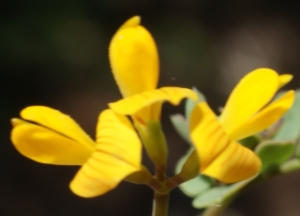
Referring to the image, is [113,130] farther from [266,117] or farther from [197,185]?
[197,185]

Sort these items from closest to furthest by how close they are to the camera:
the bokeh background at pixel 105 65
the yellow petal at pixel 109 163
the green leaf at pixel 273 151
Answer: the yellow petal at pixel 109 163, the green leaf at pixel 273 151, the bokeh background at pixel 105 65

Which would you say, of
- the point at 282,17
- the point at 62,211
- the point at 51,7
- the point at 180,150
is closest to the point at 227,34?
the point at 282,17

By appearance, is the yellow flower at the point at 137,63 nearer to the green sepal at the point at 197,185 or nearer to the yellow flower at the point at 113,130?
the yellow flower at the point at 113,130

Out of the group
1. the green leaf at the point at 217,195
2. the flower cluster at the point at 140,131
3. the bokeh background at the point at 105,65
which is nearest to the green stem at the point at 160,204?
the flower cluster at the point at 140,131

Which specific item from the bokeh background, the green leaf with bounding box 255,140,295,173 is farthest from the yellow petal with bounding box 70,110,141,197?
the bokeh background

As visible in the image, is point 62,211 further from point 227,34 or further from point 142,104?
point 142,104

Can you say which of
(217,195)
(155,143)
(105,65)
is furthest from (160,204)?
(105,65)

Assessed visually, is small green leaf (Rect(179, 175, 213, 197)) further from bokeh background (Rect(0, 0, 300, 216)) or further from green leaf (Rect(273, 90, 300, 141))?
bokeh background (Rect(0, 0, 300, 216))
